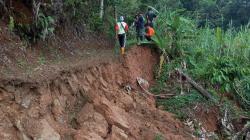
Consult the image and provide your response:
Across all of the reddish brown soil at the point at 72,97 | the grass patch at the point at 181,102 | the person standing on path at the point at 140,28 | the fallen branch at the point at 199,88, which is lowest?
the grass patch at the point at 181,102

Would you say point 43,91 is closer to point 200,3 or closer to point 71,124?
point 71,124

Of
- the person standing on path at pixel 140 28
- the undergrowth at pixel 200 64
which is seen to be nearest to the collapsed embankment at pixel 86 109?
the undergrowth at pixel 200 64

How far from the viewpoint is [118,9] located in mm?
18406

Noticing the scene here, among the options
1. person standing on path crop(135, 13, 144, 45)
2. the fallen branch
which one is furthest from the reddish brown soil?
the fallen branch

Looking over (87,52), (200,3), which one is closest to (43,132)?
(87,52)

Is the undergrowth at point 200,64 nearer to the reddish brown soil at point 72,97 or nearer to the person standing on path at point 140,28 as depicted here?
the person standing on path at point 140,28

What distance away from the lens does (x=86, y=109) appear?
931 centimetres

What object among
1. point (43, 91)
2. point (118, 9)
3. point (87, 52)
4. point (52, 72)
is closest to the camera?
point (43, 91)

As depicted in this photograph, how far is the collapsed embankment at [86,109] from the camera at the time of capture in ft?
25.7

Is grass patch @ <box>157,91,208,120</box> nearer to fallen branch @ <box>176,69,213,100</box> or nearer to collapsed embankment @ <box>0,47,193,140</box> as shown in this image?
fallen branch @ <box>176,69,213,100</box>

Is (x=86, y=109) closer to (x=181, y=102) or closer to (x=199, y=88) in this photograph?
(x=181, y=102)

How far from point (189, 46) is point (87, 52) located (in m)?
3.99

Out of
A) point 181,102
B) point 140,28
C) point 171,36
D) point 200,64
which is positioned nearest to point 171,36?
point 171,36

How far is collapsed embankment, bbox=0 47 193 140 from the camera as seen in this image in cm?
784
